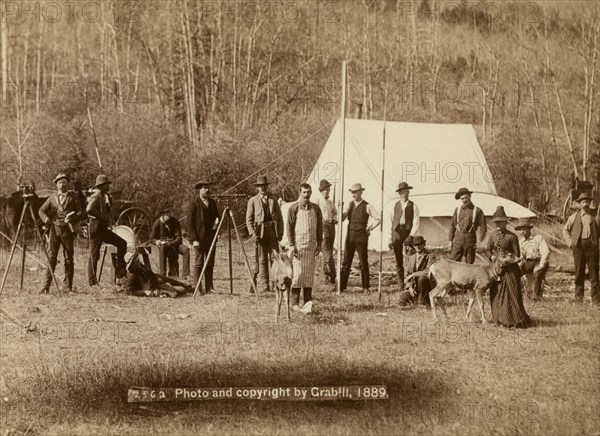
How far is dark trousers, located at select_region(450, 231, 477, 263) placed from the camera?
41.7 feet

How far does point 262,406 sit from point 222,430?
47 cm

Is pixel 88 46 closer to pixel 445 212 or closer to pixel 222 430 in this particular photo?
pixel 445 212

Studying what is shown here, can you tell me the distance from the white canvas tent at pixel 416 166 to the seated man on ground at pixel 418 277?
6.49m

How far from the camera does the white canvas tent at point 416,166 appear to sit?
59.5 ft

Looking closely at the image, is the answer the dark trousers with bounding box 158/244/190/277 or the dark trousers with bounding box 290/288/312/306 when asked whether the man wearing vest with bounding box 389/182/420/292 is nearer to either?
the dark trousers with bounding box 290/288/312/306

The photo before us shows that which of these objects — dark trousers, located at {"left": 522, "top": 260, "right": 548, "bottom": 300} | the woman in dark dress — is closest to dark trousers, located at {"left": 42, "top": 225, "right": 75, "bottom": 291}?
the woman in dark dress

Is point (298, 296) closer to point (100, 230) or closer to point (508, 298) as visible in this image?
point (508, 298)

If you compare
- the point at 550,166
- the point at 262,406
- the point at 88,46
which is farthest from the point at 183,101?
the point at 262,406

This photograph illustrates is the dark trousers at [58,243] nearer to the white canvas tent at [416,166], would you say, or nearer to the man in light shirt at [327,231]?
the man in light shirt at [327,231]

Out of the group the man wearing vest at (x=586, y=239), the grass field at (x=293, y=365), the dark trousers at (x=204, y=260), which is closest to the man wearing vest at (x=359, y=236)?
the grass field at (x=293, y=365)

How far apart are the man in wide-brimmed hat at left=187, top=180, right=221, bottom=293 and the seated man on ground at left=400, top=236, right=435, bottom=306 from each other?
9.98 feet

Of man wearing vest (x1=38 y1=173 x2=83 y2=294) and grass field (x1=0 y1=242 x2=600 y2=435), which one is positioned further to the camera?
man wearing vest (x1=38 y1=173 x2=83 y2=294)

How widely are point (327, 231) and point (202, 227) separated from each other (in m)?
2.38

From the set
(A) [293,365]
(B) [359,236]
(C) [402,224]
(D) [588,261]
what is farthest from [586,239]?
(A) [293,365]
